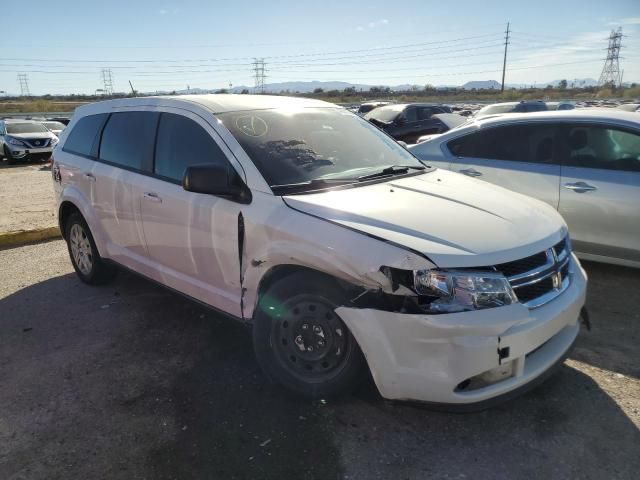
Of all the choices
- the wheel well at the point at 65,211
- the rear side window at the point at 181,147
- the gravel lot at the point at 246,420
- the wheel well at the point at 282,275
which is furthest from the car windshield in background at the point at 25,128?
the wheel well at the point at 282,275

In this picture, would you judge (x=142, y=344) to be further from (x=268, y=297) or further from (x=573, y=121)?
(x=573, y=121)

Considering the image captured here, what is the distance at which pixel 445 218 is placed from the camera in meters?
2.81

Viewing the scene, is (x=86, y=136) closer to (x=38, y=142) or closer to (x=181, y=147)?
(x=181, y=147)

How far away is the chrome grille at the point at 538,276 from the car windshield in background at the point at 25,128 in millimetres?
20297

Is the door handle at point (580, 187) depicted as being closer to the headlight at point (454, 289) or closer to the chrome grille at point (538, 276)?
the chrome grille at point (538, 276)

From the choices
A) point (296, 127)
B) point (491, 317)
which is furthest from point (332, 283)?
point (296, 127)

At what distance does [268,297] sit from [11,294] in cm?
339

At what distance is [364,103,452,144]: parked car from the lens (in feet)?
47.7

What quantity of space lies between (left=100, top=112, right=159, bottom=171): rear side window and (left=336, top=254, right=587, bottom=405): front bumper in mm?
2263

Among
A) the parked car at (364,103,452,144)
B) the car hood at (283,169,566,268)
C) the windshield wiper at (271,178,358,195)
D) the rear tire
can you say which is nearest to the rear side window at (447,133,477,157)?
the car hood at (283,169,566,268)

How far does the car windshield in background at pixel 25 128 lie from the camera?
18906mm

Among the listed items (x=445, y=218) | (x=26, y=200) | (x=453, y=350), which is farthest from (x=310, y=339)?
(x=26, y=200)

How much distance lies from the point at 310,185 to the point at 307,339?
0.92 m

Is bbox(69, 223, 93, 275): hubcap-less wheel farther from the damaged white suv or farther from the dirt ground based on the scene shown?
the dirt ground
